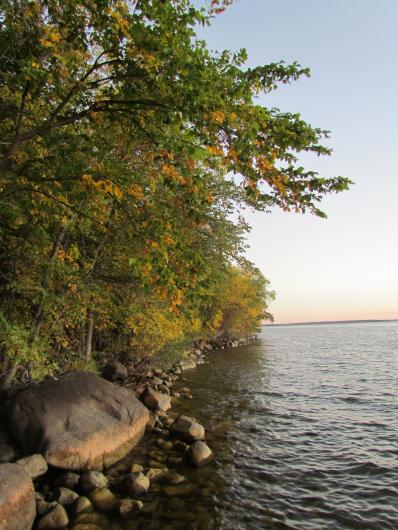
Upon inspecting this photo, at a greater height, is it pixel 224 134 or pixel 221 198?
pixel 221 198

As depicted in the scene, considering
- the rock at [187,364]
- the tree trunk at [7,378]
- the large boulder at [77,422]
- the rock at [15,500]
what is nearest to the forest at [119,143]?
the tree trunk at [7,378]

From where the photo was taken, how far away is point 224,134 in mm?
6906

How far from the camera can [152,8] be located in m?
5.88

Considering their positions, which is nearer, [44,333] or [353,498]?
[353,498]

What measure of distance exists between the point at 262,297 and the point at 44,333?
5239 centimetres

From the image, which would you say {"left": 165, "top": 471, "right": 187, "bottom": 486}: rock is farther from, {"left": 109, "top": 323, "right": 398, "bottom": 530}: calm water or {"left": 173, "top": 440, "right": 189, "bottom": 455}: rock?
{"left": 173, "top": 440, "right": 189, "bottom": 455}: rock

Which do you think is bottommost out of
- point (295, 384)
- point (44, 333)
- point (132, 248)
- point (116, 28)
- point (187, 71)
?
point (295, 384)

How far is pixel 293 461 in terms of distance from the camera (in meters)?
10.5

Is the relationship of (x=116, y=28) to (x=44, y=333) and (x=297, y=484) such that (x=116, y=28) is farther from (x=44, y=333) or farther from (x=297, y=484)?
(x=297, y=484)

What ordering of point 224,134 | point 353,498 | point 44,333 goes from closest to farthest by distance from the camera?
point 224,134, point 353,498, point 44,333

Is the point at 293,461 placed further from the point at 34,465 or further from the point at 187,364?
the point at 187,364

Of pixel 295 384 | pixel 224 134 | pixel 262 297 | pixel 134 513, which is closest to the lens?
pixel 224 134

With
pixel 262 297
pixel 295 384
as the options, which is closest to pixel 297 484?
pixel 295 384

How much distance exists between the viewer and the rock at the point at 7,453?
915 centimetres
